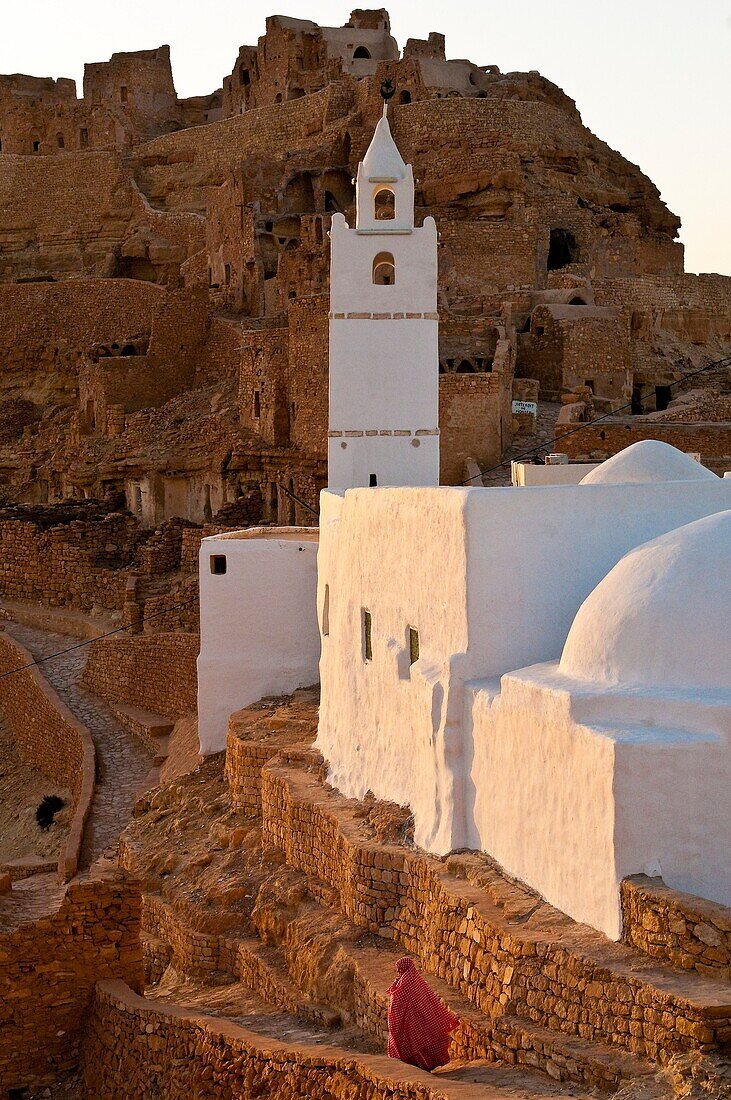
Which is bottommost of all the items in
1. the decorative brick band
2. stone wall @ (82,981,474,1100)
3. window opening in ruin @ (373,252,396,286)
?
stone wall @ (82,981,474,1100)

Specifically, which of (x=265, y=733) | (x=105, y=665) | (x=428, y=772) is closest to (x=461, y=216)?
(x=105, y=665)

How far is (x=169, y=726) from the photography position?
17984 millimetres

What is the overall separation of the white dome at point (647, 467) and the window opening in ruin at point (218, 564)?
4.62 metres

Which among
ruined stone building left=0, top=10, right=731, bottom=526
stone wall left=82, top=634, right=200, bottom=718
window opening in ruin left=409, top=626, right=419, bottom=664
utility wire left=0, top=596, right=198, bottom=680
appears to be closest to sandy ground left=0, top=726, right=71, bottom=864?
utility wire left=0, top=596, right=198, bottom=680

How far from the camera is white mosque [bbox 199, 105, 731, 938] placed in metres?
7.61

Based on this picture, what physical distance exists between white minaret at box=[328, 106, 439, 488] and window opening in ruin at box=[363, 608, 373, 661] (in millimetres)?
4629

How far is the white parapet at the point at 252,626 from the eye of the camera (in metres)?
15.4

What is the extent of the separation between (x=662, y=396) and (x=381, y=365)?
1010 cm

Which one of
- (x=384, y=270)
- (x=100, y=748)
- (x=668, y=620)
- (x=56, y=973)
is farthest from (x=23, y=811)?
(x=668, y=620)

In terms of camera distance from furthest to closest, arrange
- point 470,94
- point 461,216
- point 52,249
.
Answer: point 52,249 < point 470,94 < point 461,216

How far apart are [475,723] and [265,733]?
498cm

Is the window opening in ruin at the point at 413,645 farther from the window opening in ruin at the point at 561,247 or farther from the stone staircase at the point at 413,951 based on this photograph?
the window opening in ruin at the point at 561,247

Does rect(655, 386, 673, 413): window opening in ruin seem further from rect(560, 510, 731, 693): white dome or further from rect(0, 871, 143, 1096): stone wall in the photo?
rect(560, 510, 731, 693): white dome

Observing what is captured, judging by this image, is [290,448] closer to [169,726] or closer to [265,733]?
[169,726]
